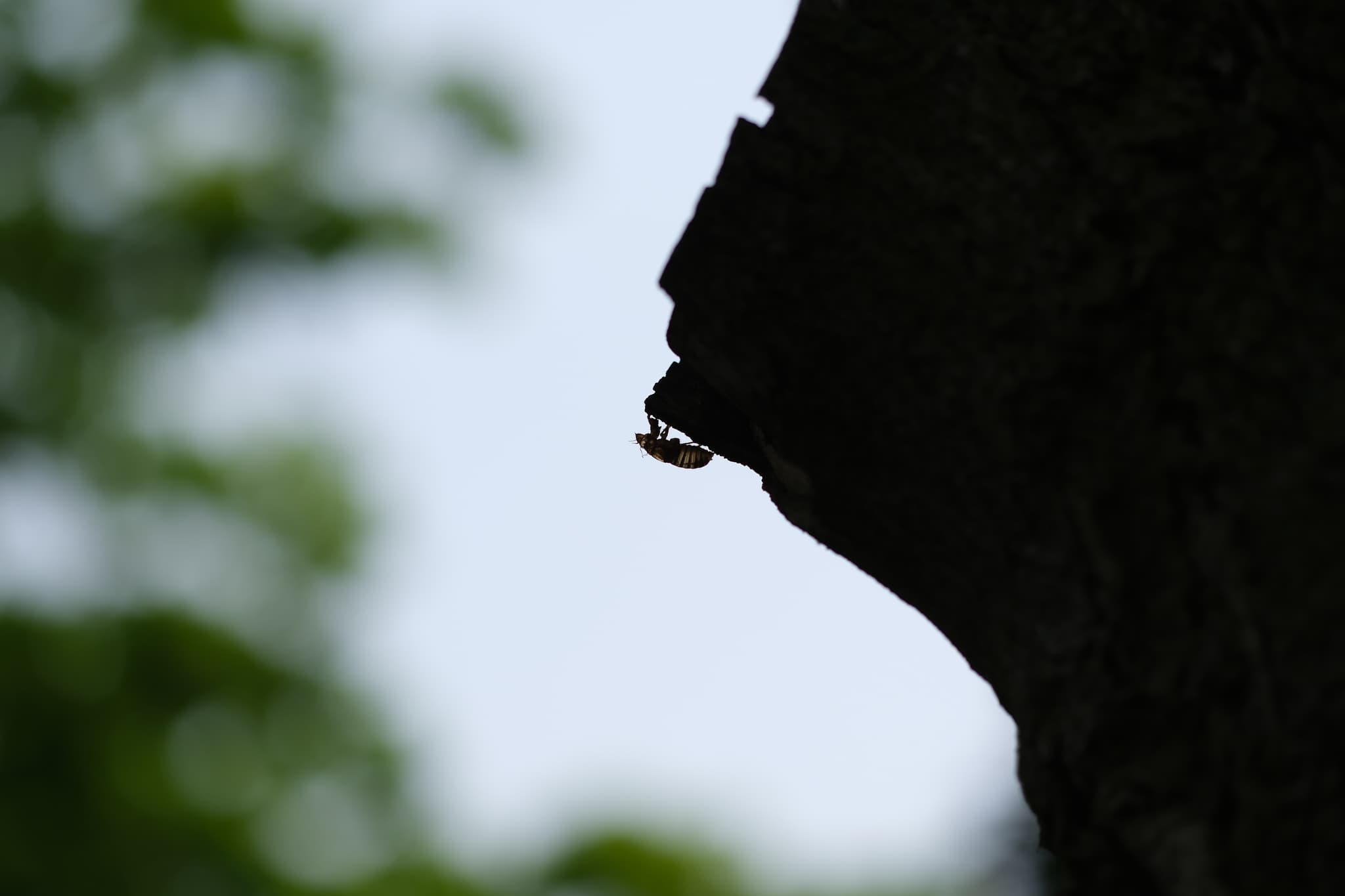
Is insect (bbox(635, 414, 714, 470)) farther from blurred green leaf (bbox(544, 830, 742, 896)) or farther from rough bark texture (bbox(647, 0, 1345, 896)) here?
blurred green leaf (bbox(544, 830, 742, 896))

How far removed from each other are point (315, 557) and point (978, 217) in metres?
4.91

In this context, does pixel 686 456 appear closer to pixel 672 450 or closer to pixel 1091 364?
pixel 672 450

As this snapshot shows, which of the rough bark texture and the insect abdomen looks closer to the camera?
the rough bark texture

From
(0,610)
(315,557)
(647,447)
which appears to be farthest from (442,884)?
(647,447)

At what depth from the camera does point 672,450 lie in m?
3.22

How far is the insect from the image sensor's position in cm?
315

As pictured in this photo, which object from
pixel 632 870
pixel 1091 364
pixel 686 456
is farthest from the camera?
Answer: pixel 632 870

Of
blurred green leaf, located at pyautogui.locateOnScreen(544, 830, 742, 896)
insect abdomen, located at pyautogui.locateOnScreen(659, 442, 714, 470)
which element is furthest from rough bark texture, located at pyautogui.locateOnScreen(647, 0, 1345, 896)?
blurred green leaf, located at pyautogui.locateOnScreen(544, 830, 742, 896)

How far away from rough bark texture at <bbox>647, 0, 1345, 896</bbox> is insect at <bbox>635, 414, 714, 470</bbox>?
1.78 metres

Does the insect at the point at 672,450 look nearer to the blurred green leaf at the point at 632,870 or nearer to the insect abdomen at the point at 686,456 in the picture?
the insect abdomen at the point at 686,456

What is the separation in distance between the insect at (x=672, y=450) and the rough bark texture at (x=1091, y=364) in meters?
1.78

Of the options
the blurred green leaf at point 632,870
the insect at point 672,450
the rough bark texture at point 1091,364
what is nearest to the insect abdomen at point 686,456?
the insect at point 672,450

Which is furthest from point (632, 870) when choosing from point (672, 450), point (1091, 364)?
point (1091, 364)

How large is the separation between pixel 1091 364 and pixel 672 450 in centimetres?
216
